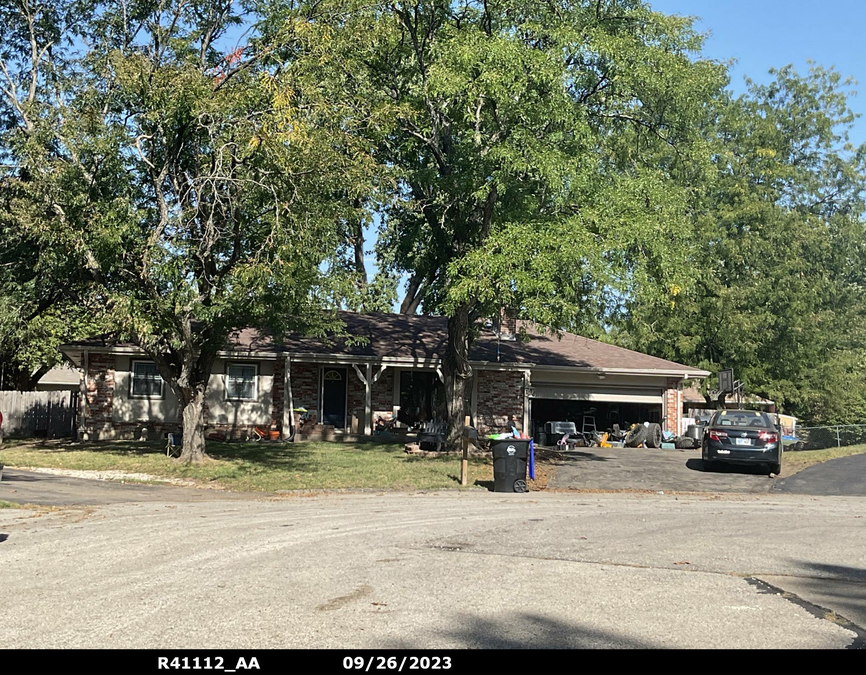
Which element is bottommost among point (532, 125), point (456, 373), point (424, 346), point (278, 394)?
point (278, 394)

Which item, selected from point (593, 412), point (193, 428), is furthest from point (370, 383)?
point (593, 412)

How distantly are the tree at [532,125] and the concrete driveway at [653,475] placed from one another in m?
3.88

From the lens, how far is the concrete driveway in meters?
21.1

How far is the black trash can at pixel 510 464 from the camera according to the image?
61.5ft

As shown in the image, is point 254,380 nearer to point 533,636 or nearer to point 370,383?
point 370,383

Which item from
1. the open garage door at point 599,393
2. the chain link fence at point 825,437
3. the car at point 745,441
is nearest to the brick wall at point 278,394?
the open garage door at point 599,393

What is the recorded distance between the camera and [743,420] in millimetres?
23141

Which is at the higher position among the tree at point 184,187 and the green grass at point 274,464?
the tree at point 184,187

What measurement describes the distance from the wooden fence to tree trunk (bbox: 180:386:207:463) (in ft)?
43.0

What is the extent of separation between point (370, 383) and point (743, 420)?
12294mm

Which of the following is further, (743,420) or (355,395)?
(355,395)

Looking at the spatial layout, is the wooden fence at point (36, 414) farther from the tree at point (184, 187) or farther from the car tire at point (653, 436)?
the car tire at point (653, 436)

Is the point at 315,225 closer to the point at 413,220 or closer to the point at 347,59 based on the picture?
the point at 347,59

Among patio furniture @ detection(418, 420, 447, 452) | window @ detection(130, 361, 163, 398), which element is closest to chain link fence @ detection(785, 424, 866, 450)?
patio furniture @ detection(418, 420, 447, 452)
